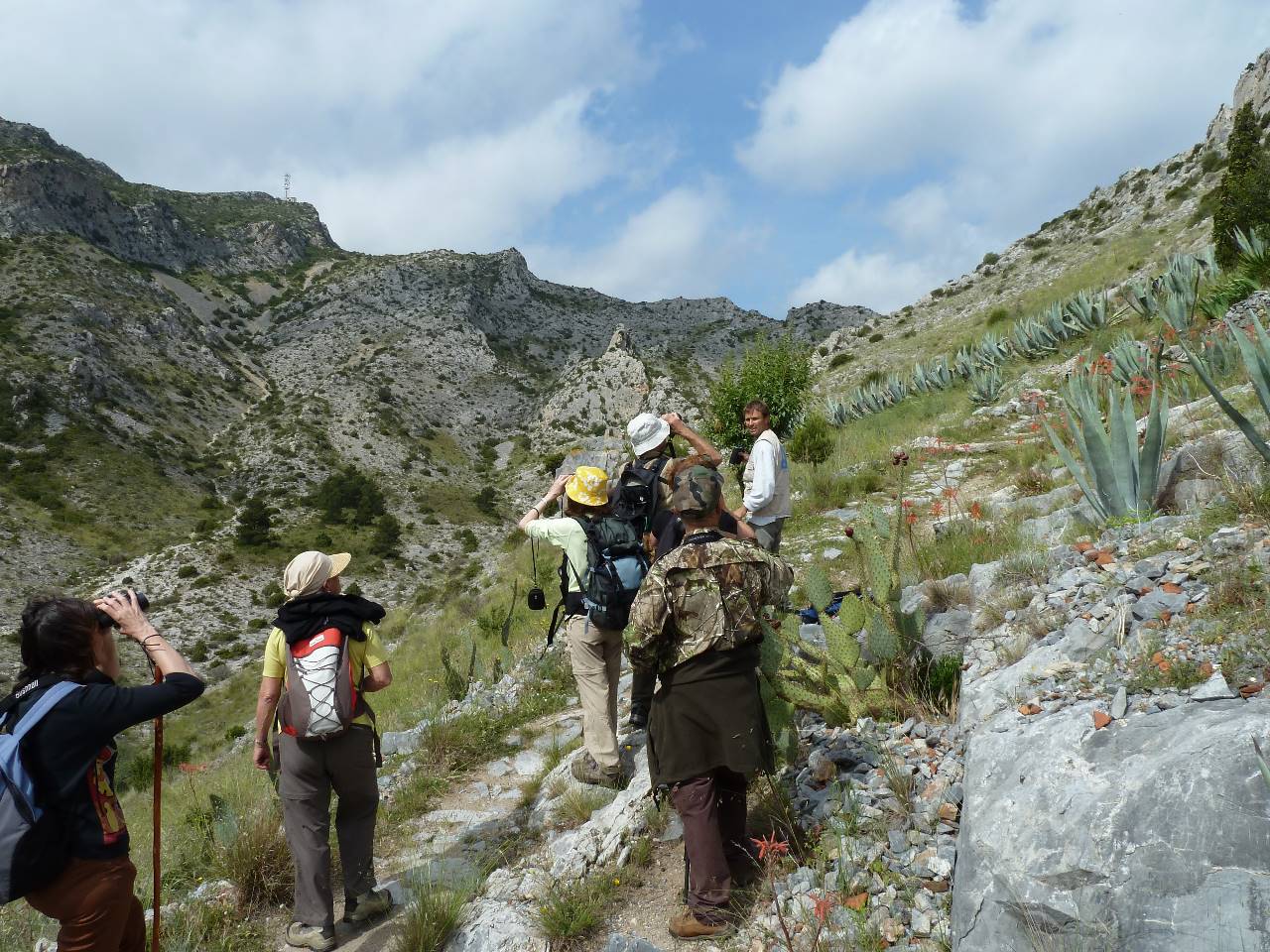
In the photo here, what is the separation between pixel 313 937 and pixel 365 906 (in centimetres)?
32

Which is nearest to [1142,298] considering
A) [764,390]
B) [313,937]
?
[764,390]

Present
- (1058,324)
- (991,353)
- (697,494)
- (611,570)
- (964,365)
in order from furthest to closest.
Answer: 1. (964,365)
2. (991,353)
3. (1058,324)
4. (611,570)
5. (697,494)

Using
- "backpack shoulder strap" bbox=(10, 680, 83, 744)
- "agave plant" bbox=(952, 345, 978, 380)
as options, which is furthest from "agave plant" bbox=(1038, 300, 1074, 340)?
"backpack shoulder strap" bbox=(10, 680, 83, 744)

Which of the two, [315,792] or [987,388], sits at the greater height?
[987,388]

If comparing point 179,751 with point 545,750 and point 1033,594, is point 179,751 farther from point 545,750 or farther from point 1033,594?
point 1033,594

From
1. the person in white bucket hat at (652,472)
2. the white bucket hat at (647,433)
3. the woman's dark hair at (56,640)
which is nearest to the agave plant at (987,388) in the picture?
the person in white bucket hat at (652,472)

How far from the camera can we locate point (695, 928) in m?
3.10

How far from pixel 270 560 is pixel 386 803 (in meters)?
40.9

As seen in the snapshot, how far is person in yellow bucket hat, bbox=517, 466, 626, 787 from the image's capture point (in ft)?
14.8

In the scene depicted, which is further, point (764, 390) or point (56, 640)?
point (764, 390)

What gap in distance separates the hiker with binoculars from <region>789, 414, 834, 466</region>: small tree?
39.5 feet

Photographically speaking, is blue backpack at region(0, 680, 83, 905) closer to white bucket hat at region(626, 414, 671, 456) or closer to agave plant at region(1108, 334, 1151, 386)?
white bucket hat at region(626, 414, 671, 456)

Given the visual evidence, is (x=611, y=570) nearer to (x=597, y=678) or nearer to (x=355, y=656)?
(x=597, y=678)

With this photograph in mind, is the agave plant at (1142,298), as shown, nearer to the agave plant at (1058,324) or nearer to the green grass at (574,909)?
the agave plant at (1058,324)
